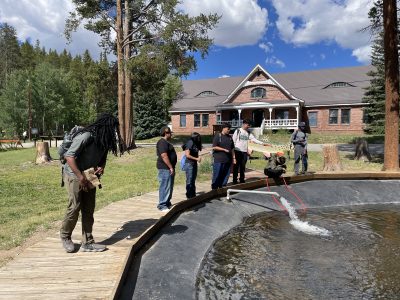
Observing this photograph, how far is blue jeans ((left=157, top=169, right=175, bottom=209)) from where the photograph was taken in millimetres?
7907

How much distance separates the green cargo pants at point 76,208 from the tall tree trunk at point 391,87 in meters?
12.4

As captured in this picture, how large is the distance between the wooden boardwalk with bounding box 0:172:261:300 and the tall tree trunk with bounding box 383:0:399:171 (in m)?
11.0

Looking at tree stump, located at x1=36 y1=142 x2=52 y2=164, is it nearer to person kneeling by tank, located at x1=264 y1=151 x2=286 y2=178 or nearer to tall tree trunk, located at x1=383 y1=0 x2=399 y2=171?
person kneeling by tank, located at x1=264 y1=151 x2=286 y2=178

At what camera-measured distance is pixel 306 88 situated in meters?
41.4

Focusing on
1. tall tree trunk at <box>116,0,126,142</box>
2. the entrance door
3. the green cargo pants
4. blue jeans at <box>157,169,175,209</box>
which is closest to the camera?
the green cargo pants

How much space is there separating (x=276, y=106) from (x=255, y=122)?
139 inches

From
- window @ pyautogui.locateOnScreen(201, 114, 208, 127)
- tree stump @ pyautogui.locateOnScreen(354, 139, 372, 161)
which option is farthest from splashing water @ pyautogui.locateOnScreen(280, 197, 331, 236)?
window @ pyautogui.locateOnScreen(201, 114, 208, 127)

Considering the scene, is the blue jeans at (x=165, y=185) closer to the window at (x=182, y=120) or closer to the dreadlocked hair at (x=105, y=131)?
the dreadlocked hair at (x=105, y=131)

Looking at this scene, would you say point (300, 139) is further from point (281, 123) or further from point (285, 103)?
point (285, 103)

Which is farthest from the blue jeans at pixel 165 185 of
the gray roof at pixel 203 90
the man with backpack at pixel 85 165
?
the gray roof at pixel 203 90

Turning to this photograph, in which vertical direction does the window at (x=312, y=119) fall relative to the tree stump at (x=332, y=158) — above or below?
above

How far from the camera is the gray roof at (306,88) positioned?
3841 centimetres

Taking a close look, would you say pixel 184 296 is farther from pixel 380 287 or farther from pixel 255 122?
pixel 255 122

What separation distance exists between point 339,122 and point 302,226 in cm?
3126
